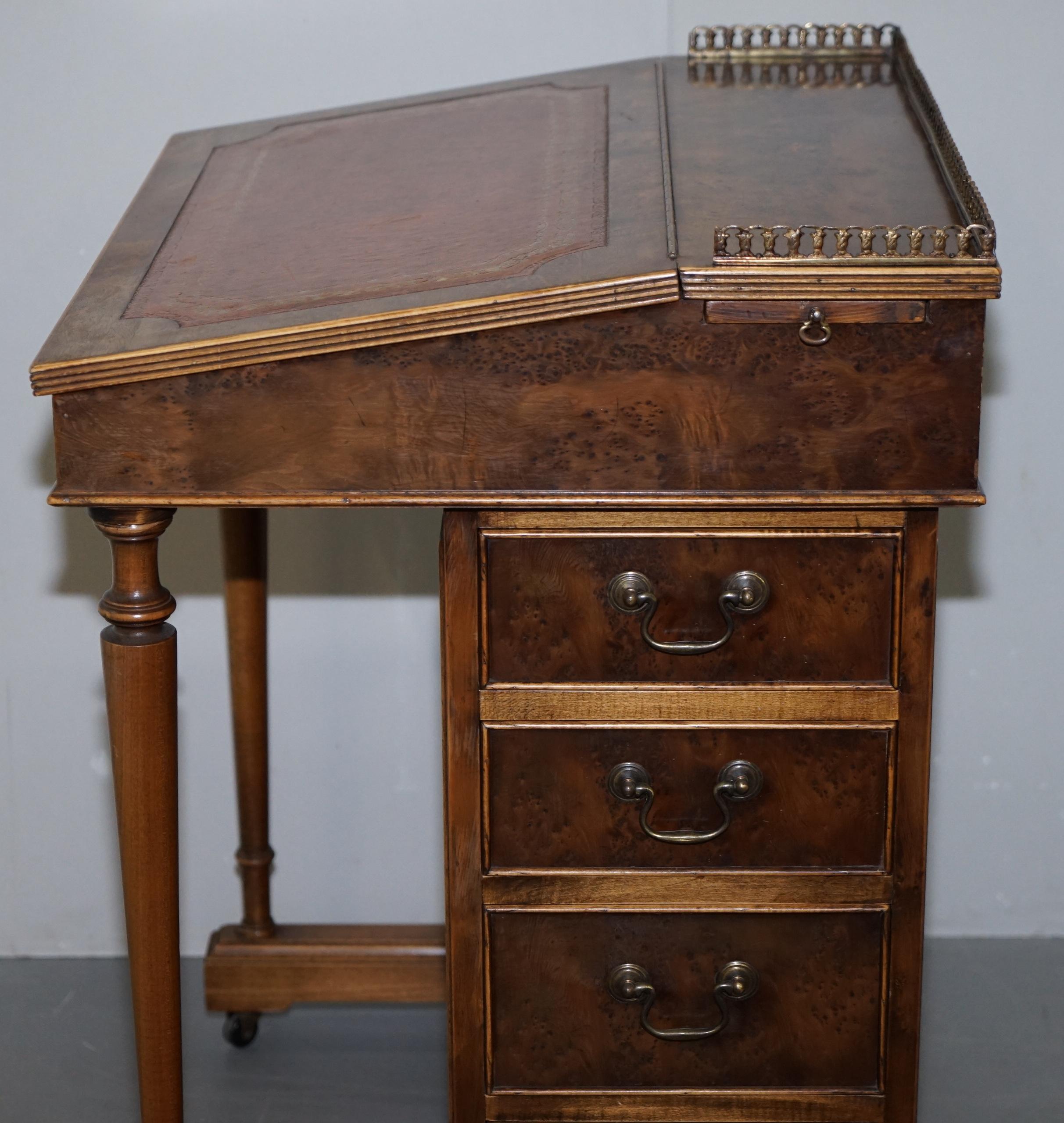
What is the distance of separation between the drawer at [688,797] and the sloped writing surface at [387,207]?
49 centimetres

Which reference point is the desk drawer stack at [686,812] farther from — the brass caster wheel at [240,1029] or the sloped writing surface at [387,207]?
the brass caster wheel at [240,1029]

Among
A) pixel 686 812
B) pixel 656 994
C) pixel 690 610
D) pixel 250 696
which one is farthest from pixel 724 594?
pixel 250 696

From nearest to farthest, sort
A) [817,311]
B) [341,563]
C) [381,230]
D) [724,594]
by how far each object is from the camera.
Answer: [817,311]
[724,594]
[381,230]
[341,563]

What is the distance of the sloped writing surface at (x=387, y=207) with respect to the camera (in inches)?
62.1

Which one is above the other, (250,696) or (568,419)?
(568,419)

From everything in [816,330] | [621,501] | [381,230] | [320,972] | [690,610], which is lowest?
[320,972]

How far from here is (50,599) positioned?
2541 mm

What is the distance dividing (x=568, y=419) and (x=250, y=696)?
1.02m

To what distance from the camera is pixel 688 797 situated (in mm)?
1685

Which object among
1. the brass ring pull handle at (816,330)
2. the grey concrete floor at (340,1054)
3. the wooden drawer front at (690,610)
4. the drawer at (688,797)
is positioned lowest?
the grey concrete floor at (340,1054)

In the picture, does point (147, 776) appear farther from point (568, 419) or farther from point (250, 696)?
point (250, 696)

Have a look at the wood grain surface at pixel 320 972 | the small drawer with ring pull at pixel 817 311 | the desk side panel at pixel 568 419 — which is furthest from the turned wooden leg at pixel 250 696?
the small drawer with ring pull at pixel 817 311

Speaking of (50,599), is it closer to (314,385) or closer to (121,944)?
(121,944)

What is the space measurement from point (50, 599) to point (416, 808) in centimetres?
68
